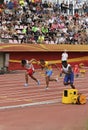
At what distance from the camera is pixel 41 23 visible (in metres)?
28.8

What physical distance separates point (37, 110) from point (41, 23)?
15.9 m

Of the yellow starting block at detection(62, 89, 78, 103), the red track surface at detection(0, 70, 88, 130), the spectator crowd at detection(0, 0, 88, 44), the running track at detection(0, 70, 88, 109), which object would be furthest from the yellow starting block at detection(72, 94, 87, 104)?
the spectator crowd at detection(0, 0, 88, 44)

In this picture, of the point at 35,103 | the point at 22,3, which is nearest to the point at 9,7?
the point at 22,3

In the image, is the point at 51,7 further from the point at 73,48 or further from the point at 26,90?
the point at 26,90

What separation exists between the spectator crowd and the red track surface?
249 inches

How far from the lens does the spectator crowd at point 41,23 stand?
26609 millimetres

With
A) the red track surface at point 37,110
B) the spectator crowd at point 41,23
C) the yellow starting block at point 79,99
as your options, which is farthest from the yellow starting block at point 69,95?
the spectator crowd at point 41,23

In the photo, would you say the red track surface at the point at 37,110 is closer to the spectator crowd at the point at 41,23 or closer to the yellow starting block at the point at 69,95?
the yellow starting block at the point at 69,95

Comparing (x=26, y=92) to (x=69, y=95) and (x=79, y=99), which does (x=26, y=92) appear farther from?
(x=79, y=99)

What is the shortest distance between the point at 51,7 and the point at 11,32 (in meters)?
6.37

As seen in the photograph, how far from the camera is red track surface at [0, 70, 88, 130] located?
1090 cm

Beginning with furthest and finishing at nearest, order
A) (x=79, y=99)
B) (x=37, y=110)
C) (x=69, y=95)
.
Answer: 1. (x=69, y=95)
2. (x=79, y=99)
3. (x=37, y=110)

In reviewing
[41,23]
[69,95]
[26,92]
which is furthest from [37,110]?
[41,23]

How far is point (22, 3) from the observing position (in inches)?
1153
